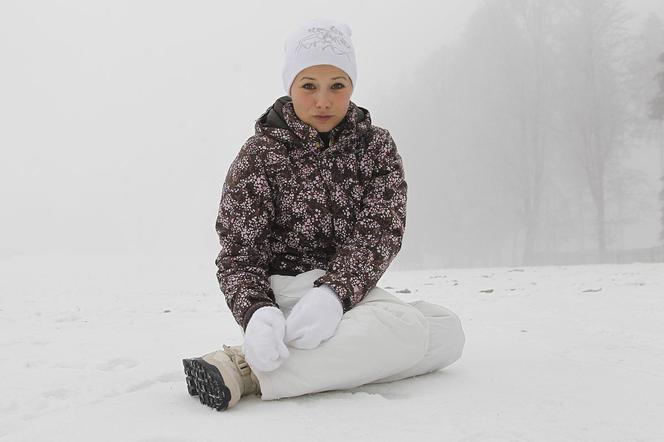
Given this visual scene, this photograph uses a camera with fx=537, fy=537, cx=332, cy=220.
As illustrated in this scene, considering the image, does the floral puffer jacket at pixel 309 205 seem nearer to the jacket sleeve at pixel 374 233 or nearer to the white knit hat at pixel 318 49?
the jacket sleeve at pixel 374 233

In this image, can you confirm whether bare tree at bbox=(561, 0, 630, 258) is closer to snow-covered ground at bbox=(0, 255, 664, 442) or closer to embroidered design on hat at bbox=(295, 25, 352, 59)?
snow-covered ground at bbox=(0, 255, 664, 442)

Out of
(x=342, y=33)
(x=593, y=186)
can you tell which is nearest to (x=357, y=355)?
(x=342, y=33)

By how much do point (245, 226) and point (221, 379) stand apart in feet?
1.86

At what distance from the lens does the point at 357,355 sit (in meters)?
1.68

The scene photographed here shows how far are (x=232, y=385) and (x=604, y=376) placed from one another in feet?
4.19

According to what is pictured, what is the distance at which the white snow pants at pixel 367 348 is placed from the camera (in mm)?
1636

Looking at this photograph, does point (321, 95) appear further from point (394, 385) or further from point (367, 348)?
point (394, 385)

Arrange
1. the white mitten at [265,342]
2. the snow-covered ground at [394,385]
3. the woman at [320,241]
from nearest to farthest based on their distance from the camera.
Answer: the snow-covered ground at [394,385] < the white mitten at [265,342] < the woman at [320,241]

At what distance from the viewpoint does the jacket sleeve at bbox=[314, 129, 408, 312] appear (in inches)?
71.9

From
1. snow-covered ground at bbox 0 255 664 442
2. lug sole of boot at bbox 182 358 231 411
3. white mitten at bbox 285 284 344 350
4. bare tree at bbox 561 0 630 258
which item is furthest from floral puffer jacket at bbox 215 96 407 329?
bare tree at bbox 561 0 630 258

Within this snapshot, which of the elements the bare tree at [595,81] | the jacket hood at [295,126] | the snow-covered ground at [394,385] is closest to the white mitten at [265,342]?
the snow-covered ground at [394,385]

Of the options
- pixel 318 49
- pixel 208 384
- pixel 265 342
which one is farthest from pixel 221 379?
pixel 318 49

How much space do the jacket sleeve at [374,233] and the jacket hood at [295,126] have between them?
89mm

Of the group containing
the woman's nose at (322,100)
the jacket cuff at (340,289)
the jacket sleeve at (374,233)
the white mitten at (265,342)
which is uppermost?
the woman's nose at (322,100)
